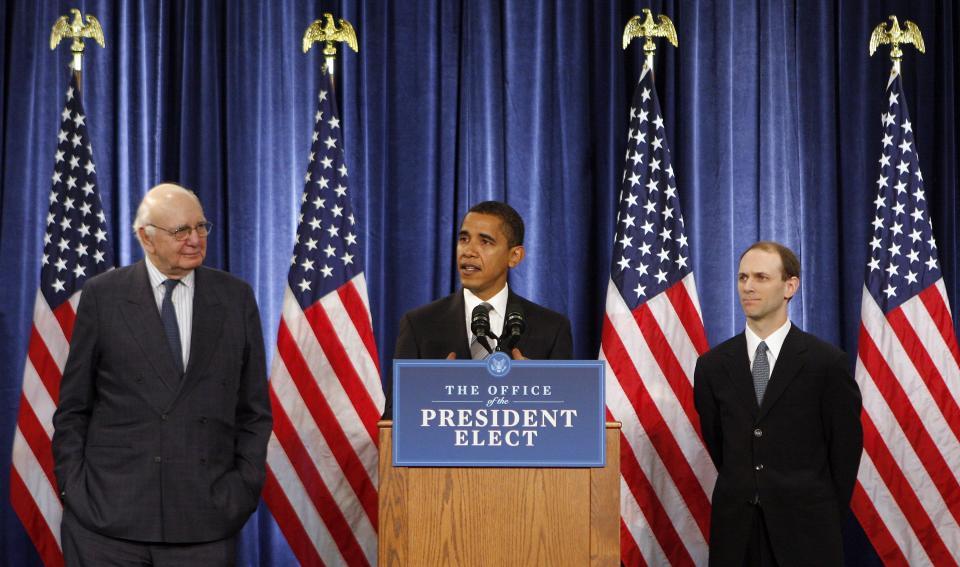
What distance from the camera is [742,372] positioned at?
13.4 feet

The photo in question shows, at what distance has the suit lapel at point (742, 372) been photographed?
4051mm

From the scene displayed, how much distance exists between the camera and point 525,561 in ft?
9.29

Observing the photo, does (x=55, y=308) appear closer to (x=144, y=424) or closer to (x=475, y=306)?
(x=144, y=424)

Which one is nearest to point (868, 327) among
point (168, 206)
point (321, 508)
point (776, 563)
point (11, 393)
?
point (776, 563)

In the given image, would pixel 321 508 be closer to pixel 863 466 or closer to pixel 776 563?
pixel 776 563

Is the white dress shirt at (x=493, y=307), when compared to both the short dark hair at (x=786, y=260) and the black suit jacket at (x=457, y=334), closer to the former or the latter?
the black suit jacket at (x=457, y=334)

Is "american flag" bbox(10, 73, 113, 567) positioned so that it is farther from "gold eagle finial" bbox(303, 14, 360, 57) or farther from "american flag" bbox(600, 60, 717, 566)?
"american flag" bbox(600, 60, 717, 566)

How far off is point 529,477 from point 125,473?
4.08ft

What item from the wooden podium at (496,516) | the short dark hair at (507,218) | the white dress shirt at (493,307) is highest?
the short dark hair at (507,218)

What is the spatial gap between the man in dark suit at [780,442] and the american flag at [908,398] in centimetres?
88

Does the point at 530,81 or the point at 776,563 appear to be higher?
the point at 530,81

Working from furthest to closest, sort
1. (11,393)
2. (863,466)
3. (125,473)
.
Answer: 1. (11,393)
2. (863,466)
3. (125,473)

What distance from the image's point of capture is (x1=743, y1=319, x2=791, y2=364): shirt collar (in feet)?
13.5

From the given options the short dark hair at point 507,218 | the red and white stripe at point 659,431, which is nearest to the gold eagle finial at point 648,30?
the red and white stripe at point 659,431
